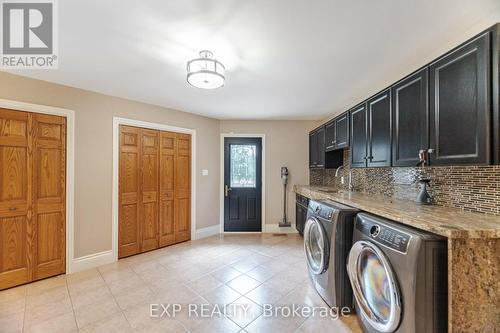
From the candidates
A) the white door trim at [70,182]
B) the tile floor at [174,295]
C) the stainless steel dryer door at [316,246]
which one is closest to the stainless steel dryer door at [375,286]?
the stainless steel dryer door at [316,246]

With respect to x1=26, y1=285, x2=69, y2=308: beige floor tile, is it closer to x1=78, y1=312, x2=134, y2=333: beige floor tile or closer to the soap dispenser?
x1=78, y1=312, x2=134, y2=333: beige floor tile

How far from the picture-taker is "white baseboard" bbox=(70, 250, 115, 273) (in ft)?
8.96

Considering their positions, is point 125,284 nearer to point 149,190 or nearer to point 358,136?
point 149,190

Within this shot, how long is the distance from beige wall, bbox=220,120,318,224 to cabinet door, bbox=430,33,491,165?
294 centimetres

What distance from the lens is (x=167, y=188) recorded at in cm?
370

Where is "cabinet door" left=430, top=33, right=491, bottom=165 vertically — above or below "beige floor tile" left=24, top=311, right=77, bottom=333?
above

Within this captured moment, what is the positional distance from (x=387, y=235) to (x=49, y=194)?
3.51 meters

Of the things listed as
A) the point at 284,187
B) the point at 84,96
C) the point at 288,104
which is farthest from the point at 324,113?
the point at 84,96

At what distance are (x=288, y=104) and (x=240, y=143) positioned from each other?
143cm

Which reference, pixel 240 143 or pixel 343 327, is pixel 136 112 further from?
pixel 343 327

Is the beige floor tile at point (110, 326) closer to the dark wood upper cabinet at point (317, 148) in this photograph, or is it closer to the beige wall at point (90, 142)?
the beige wall at point (90, 142)

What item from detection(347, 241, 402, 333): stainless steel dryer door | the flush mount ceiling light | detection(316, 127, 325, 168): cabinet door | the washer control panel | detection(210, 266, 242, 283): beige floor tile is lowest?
detection(210, 266, 242, 283): beige floor tile

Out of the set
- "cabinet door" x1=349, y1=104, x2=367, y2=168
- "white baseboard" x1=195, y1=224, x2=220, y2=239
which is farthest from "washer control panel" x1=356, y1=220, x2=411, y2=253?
"white baseboard" x1=195, y1=224, x2=220, y2=239

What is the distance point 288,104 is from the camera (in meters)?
3.44
